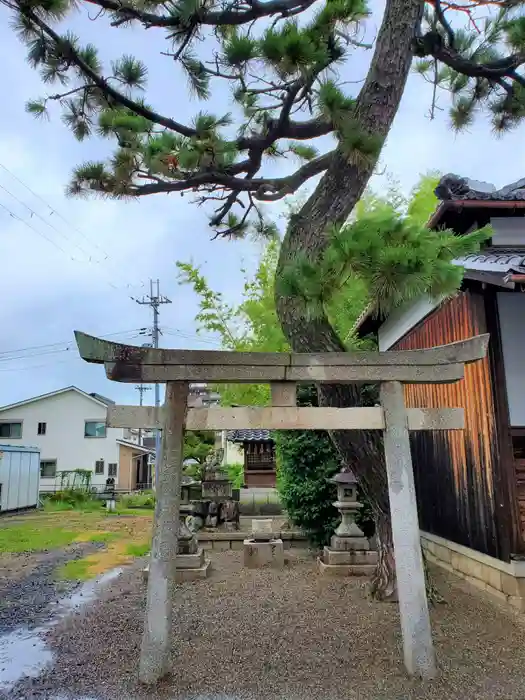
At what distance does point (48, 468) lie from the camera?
33.1 metres

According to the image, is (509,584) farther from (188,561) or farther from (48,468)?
(48,468)

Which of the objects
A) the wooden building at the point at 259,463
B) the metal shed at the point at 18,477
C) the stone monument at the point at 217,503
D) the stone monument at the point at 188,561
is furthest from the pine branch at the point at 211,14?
the metal shed at the point at 18,477

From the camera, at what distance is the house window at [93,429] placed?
110 ft

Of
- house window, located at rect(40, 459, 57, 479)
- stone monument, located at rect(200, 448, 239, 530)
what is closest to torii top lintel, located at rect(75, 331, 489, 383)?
stone monument, located at rect(200, 448, 239, 530)

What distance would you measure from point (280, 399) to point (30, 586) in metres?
6.36

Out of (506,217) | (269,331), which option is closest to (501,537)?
(506,217)

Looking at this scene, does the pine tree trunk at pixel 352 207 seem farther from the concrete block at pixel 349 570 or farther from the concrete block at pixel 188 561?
the concrete block at pixel 188 561

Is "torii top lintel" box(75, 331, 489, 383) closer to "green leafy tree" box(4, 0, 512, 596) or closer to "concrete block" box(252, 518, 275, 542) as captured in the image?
"green leafy tree" box(4, 0, 512, 596)

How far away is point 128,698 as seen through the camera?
13.1ft

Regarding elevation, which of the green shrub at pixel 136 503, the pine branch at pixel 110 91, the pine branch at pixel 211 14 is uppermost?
the pine branch at pixel 211 14

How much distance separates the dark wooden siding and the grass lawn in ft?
19.8

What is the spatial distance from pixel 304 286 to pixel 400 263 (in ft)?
2.46

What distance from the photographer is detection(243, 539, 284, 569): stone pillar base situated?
8953 mm

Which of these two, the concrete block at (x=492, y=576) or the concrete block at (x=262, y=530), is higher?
the concrete block at (x=262, y=530)
